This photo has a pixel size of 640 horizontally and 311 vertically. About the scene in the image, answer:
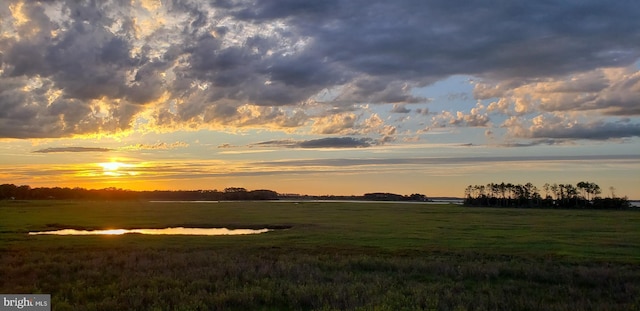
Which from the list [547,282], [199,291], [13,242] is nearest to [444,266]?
[547,282]

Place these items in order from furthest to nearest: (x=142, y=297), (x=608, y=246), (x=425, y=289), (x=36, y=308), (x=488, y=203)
Answer: 1. (x=488, y=203)
2. (x=608, y=246)
3. (x=425, y=289)
4. (x=142, y=297)
5. (x=36, y=308)

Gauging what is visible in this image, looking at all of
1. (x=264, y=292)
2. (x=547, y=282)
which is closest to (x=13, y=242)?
(x=264, y=292)

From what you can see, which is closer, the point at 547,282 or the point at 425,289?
the point at 425,289

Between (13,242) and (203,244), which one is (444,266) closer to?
(203,244)

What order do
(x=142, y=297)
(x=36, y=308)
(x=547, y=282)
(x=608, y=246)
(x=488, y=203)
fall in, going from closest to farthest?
(x=36, y=308) → (x=142, y=297) → (x=547, y=282) → (x=608, y=246) → (x=488, y=203)

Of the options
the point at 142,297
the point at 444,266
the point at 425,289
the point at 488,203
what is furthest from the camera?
the point at 488,203

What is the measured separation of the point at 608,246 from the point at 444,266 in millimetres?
20282

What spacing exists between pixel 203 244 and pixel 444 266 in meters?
20.2

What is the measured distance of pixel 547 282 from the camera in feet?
67.3

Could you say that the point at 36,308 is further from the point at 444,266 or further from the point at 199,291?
the point at 444,266

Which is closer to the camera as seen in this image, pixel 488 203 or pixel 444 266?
pixel 444 266

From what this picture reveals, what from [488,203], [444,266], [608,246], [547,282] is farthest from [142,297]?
[488,203]

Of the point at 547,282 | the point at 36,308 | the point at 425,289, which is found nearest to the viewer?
the point at 36,308

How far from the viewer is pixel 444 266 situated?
22.9 metres
